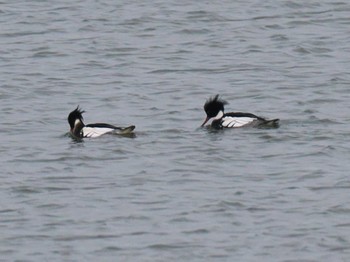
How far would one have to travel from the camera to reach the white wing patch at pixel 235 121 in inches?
829

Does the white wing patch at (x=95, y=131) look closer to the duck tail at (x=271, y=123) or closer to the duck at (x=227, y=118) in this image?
the duck at (x=227, y=118)

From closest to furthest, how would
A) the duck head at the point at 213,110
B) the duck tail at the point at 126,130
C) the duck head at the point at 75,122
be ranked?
the duck tail at the point at 126,130 < the duck head at the point at 75,122 < the duck head at the point at 213,110

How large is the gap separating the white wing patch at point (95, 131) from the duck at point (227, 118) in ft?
5.65

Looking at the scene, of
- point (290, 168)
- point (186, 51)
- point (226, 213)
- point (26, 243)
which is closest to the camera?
point (26, 243)

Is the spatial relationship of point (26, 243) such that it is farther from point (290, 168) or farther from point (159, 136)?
point (159, 136)

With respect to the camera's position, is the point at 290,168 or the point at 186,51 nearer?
the point at 290,168

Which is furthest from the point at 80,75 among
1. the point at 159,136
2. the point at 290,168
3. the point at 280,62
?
the point at 290,168

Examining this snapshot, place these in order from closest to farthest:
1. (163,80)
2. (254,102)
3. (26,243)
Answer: (26,243), (254,102), (163,80)

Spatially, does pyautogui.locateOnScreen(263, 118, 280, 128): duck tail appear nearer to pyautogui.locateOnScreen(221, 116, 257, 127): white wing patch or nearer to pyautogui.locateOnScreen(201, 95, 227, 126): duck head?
pyautogui.locateOnScreen(221, 116, 257, 127): white wing patch

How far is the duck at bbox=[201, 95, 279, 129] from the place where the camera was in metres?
21.0

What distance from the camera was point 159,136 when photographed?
68.0 feet

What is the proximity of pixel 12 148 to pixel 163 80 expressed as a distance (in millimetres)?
5867

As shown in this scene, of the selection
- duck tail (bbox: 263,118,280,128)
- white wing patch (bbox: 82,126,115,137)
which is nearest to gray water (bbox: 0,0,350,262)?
white wing patch (bbox: 82,126,115,137)

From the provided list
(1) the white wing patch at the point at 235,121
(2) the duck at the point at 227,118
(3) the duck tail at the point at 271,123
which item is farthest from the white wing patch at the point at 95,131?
(3) the duck tail at the point at 271,123
